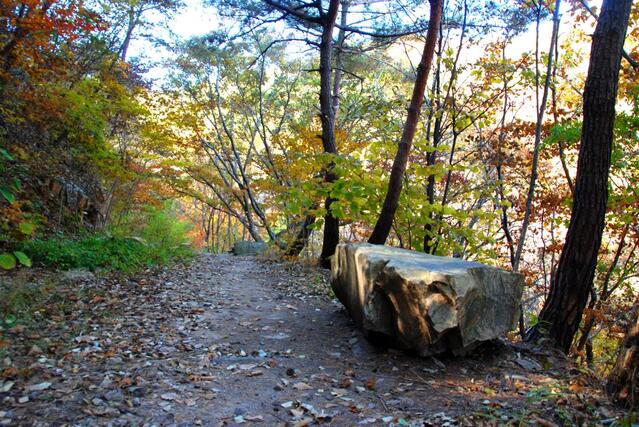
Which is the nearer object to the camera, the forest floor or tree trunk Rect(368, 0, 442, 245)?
the forest floor

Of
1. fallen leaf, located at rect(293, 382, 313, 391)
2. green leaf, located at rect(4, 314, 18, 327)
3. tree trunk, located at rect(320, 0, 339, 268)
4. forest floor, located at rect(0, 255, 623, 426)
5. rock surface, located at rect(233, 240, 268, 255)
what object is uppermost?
tree trunk, located at rect(320, 0, 339, 268)

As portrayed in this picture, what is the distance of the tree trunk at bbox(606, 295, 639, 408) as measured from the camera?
292 cm

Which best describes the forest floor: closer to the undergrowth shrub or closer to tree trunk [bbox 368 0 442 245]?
the undergrowth shrub

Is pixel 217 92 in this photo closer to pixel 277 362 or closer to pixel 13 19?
pixel 13 19

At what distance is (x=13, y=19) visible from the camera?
5645 mm

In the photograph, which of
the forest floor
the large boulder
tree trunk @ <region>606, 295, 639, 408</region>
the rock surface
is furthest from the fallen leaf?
the rock surface

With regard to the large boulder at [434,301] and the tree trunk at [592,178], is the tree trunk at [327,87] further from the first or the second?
the tree trunk at [592,178]

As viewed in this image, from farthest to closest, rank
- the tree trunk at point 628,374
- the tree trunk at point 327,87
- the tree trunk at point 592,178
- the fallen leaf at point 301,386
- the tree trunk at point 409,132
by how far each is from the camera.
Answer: the tree trunk at point 327,87 < the tree trunk at point 409,132 < the tree trunk at point 592,178 < the fallen leaf at point 301,386 < the tree trunk at point 628,374

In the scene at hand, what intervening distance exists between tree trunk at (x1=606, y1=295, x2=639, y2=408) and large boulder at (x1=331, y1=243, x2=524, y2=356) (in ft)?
3.30

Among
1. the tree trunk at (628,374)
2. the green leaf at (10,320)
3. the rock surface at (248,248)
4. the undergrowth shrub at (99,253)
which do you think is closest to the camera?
the tree trunk at (628,374)

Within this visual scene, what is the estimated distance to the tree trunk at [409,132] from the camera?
20.4 ft

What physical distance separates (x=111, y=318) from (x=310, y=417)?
9.17 ft

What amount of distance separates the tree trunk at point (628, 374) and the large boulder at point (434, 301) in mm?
1007

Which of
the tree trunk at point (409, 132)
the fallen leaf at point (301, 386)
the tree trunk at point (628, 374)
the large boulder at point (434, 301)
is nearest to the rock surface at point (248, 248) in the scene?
the tree trunk at point (409, 132)
